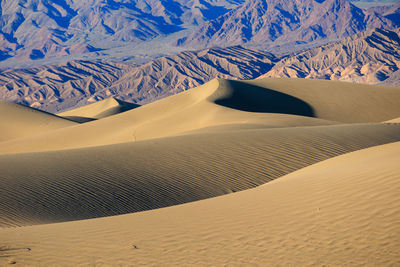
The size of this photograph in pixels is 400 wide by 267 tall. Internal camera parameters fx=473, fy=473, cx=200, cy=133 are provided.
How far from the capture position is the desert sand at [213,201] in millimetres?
6359

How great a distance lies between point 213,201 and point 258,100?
38.3m

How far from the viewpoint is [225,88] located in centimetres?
4834

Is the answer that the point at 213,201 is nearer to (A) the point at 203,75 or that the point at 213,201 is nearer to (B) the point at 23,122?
(B) the point at 23,122

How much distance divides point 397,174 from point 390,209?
5.38 feet

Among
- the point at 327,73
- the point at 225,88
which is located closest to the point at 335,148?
the point at 225,88

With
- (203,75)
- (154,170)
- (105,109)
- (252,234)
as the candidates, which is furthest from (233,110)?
(203,75)

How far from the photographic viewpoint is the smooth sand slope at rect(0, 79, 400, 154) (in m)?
34.8

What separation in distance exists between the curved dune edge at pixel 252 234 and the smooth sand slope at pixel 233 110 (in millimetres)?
21124

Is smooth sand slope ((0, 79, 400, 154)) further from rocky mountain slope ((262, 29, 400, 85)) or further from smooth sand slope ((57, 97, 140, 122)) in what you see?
rocky mountain slope ((262, 29, 400, 85))

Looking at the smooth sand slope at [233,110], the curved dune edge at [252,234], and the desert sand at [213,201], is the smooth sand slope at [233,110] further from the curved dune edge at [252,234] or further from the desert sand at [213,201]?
the curved dune edge at [252,234]

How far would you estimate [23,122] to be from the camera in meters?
59.2

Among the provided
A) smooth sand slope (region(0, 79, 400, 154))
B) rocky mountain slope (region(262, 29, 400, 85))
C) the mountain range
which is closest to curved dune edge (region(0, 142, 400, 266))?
smooth sand slope (region(0, 79, 400, 154))

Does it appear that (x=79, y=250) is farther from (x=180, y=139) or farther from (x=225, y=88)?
(x=225, y=88)

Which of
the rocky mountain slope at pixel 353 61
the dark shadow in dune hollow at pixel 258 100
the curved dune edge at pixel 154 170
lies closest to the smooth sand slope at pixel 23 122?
the dark shadow in dune hollow at pixel 258 100
